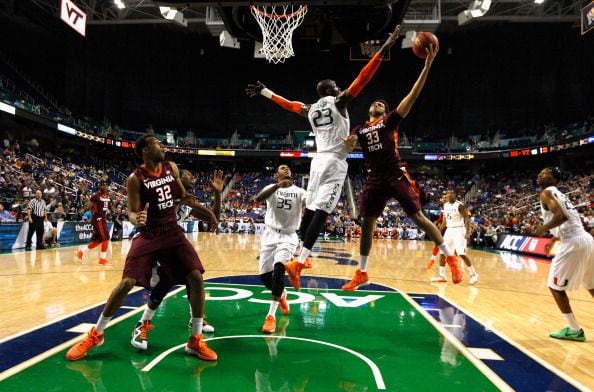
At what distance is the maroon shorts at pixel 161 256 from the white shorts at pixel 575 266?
4.47m

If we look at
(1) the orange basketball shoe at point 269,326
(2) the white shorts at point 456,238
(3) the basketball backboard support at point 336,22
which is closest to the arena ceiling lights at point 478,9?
(3) the basketball backboard support at point 336,22

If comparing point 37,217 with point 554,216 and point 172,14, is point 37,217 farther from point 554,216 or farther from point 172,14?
point 172,14

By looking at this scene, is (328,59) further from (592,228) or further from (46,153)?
(592,228)

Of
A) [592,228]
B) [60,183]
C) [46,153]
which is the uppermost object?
[46,153]

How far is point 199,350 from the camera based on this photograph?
12.8 ft

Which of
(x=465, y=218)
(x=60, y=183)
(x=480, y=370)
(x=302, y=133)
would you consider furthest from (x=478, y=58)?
(x=480, y=370)

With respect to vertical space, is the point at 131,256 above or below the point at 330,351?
above

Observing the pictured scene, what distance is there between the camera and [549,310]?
685cm

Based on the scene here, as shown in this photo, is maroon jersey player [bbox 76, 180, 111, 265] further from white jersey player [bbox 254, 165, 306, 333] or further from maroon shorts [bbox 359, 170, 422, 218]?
maroon shorts [bbox 359, 170, 422, 218]

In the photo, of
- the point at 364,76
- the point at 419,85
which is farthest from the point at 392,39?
the point at 419,85

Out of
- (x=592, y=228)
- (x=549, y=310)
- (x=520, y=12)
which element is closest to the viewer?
(x=549, y=310)

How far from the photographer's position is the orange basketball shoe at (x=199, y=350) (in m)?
3.87

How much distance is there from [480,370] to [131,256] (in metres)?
3.50

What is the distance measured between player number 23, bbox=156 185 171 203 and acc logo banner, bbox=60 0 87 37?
54.3ft
